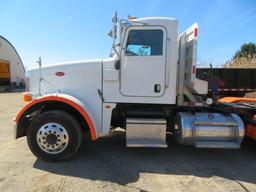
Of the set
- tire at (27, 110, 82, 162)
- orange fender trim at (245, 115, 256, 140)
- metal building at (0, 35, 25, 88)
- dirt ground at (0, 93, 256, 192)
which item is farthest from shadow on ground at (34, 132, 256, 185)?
metal building at (0, 35, 25, 88)

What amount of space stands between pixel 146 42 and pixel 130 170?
7.73 ft

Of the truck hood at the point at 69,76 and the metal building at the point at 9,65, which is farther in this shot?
the metal building at the point at 9,65

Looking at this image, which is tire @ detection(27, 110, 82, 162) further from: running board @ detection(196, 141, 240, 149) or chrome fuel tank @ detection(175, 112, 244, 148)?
running board @ detection(196, 141, 240, 149)

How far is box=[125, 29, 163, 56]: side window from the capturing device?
425cm

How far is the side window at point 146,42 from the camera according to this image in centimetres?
425

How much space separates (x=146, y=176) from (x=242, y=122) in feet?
7.22

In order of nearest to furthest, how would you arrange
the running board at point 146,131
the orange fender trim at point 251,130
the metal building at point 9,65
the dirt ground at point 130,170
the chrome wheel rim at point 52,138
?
the dirt ground at point 130,170
the chrome wheel rim at point 52,138
the running board at point 146,131
the orange fender trim at point 251,130
the metal building at point 9,65

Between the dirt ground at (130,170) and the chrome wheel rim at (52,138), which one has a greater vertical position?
the chrome wheel rim at (52,138)

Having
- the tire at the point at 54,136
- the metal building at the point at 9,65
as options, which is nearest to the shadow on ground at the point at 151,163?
the tire at the point at 54,136

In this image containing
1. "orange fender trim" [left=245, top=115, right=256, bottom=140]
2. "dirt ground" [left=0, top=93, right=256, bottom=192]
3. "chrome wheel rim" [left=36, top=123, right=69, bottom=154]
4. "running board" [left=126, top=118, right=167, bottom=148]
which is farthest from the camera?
"orange fender trim" [left=245, top=115, right=256, bottom=140]

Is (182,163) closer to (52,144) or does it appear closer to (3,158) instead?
(52,144)

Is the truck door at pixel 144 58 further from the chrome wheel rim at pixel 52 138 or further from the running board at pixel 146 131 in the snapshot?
the chrome wheel rim at pixel 52 138

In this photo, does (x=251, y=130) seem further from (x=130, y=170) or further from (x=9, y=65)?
(x=9, y=65)

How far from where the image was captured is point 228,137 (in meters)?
4.39
